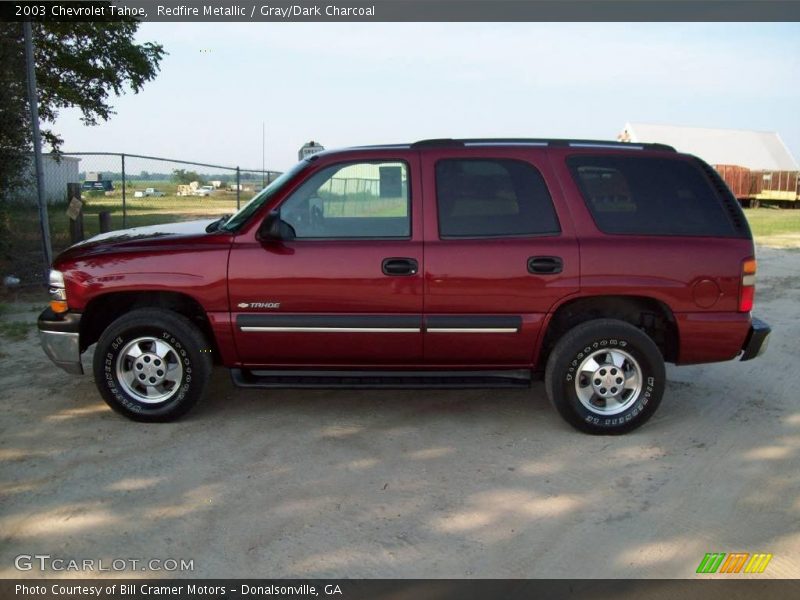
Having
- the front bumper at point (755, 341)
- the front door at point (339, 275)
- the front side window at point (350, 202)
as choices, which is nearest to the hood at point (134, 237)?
the front door at point (339, 275)

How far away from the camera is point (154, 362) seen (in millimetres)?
4887

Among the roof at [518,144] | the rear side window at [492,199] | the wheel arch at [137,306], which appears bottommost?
the wheel arch at [137,306]

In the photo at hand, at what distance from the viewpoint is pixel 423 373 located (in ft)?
16.1

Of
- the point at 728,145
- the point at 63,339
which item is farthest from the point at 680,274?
the point at 728,145

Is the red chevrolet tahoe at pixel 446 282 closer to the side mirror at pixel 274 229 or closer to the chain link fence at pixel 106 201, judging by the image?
A: the side mirror at pixel 274 229

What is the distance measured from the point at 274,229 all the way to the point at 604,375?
236cm

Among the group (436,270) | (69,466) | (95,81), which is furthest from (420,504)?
(95,81)

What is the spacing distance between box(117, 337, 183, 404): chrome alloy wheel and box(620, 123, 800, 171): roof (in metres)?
51.3

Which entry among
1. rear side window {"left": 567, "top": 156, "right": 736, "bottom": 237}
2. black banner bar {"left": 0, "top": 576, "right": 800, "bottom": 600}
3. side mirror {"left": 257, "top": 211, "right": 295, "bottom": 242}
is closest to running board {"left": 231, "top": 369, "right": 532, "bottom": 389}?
side mirror {"left": 257, "top": 211, "right": 295, "bottom": 242}

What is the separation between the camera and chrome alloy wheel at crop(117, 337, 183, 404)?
191 inches

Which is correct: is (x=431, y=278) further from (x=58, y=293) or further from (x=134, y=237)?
(x=58, y=293)

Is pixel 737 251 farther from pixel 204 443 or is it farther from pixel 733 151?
pixel 733 151

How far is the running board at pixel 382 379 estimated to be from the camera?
4762 millimetres

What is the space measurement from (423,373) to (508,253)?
980mm
